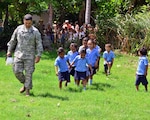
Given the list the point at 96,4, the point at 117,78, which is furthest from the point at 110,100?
the point at 96,4

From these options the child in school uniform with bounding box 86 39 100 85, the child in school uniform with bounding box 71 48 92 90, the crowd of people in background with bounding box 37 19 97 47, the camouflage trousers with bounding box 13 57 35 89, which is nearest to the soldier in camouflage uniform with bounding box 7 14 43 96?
the camouflage trousers with bounding box 13 57 35 89

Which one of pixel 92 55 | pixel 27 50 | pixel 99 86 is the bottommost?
pixel 99 86

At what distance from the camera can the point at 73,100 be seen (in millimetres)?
10125

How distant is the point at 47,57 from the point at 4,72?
5704 millimetres

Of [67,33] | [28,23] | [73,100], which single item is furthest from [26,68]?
[67,33]

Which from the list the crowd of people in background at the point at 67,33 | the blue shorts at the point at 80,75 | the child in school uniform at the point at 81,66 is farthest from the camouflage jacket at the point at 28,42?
the crowd of people in background at the point at 67,33

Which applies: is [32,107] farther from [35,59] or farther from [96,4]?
[96,4]

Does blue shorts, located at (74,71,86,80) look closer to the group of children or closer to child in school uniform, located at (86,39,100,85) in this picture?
the group of children

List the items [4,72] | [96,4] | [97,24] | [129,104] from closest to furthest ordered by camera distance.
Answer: [129,104], [4,72], [97,24], [96,4]

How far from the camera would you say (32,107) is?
8859 millimetres

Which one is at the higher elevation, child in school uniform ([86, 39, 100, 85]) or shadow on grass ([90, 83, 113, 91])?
child in school uniform ([86, 39, 100, 85])

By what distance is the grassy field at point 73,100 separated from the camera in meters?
8.38

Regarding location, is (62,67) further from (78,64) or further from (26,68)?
(26,68)

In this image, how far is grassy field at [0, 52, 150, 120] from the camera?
838 centimetres
